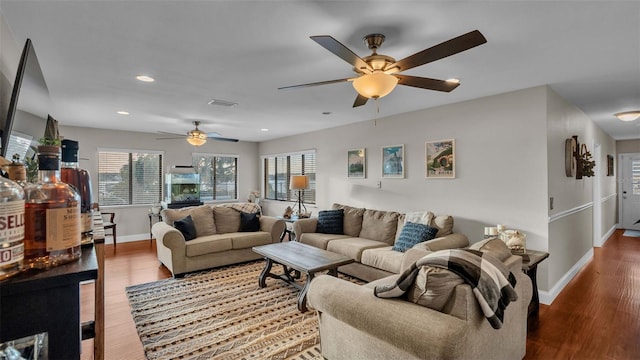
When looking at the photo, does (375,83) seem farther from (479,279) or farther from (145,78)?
(145,78)

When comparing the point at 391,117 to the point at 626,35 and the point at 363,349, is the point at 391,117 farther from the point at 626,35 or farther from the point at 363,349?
the point at 363,349

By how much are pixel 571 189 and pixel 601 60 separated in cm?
204

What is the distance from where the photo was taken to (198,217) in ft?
15.7

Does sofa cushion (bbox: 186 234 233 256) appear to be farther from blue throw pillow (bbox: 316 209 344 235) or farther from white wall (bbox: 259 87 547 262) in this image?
white wall (bbox: 259 87 547 262)

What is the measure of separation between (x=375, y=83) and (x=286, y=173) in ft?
18.3

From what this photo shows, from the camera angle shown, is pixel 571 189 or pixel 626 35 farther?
pixel 571 189

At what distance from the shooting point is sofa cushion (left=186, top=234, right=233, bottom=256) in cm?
414

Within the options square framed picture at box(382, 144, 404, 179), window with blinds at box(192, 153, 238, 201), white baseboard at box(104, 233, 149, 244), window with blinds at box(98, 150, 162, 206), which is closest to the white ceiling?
square framed picture at box(382, 144, 404, 179)

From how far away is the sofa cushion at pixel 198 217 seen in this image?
4.64 meters

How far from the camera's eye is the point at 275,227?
198 inches

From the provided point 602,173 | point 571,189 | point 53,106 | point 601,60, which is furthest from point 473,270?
point 602,173

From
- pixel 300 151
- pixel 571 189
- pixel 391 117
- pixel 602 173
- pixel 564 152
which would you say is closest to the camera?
pixel 564 152

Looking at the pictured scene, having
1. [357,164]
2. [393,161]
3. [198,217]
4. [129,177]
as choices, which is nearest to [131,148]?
[129,177]

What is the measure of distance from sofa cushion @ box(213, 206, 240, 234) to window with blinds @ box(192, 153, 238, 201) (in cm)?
259
